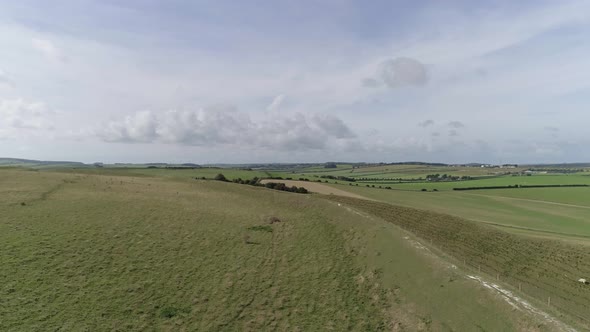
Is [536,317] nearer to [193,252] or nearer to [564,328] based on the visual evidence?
[564,328]

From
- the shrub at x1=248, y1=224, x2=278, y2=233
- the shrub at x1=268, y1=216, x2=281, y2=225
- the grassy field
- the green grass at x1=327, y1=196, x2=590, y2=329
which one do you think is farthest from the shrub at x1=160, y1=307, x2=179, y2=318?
the green grass at x1=327, y1=196, x2=590, y2=329

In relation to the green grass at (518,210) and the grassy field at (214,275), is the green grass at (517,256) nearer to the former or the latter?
the grassy field at (214,275)

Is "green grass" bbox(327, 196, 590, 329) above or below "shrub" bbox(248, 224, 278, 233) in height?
below

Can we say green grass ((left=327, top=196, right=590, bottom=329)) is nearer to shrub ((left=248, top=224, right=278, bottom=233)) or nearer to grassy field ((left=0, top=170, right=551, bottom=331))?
grassy field ((left=0, top=170, right=551, bottom=331))

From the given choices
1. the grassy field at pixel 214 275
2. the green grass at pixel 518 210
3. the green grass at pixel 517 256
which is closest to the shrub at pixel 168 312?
the grassy field at pixel 214 275

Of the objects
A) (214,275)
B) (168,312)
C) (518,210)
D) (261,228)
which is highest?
(261,228)

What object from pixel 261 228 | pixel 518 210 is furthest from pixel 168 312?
pixel 518 210

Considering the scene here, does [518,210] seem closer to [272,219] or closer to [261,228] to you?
[272,219]

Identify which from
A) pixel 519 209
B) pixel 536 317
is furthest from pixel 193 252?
pixel 519 209
